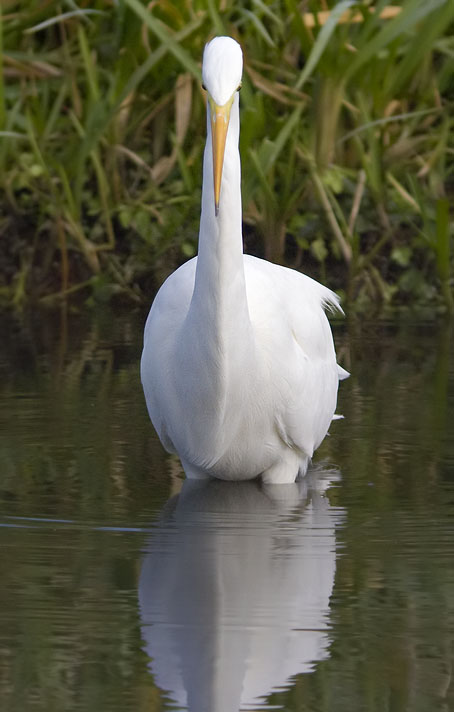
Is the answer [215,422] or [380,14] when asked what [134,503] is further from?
[380,14]

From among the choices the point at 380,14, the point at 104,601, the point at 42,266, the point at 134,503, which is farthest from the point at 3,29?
the point at 104,601

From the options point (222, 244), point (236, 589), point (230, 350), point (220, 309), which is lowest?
point (236, 589)

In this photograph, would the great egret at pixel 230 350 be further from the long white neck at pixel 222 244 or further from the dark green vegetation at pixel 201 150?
the dark green vegetation at pixel 201 150

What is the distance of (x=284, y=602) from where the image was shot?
10.2 feet

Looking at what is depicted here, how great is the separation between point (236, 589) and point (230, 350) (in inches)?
27.8

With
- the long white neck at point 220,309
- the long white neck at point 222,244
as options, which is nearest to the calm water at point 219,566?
the long white neck at point 220,309

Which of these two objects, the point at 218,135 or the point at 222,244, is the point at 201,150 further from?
the point at 218,135

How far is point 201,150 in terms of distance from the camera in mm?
6984

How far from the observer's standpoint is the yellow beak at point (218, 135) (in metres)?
3.32

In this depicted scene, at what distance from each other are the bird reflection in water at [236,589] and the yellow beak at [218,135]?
0.79m

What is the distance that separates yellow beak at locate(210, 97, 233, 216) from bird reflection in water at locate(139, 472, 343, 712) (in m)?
0.79

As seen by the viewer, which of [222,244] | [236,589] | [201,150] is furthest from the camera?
[201,150]

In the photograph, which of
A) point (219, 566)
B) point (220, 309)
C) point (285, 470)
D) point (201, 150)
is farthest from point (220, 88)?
point (201, 150)

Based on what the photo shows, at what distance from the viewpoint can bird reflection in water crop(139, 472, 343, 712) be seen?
8.75 ft
